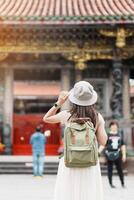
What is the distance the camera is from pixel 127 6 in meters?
18.8

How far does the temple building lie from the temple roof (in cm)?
3

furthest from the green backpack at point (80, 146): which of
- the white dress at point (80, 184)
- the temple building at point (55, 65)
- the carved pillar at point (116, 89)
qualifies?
the carved pillar at point (116, 89)

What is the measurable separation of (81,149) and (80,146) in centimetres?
3

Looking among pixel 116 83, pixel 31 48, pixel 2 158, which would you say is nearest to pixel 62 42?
pixel 31 48

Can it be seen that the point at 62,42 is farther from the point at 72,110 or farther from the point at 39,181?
the point at 72,110

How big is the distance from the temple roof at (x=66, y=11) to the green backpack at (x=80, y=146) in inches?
448

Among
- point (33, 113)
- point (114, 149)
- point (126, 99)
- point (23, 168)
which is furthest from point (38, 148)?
point (126, 99)

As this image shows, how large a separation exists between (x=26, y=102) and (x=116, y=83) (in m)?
3.09

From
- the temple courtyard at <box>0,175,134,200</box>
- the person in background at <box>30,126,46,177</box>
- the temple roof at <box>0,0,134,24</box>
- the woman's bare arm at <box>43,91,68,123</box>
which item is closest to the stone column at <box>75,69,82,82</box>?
the temple roof at <box>0,0,134,24</box>

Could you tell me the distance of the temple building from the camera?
1772 cm

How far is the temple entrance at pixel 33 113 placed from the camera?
741 inches

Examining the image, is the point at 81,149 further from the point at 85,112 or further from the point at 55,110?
the point at 55,110

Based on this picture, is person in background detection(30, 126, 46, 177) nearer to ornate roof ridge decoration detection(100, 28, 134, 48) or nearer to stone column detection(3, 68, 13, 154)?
stone column detection(3, 68, 13, 154)

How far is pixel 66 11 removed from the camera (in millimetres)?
17719
